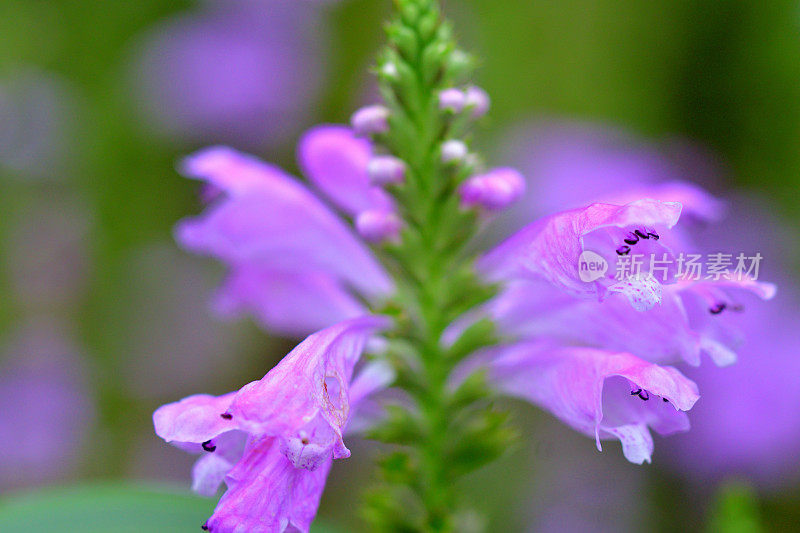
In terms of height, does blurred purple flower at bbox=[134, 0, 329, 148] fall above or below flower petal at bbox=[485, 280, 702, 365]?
above

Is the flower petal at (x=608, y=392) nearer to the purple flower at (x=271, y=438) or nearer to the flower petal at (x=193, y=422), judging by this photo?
the purple flower at (x=271, y=438)

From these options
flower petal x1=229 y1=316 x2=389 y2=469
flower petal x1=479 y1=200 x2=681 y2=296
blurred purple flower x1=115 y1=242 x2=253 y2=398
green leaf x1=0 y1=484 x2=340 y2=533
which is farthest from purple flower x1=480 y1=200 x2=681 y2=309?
blurred purple flower x1=115 y1=242 x2=253 y2=398

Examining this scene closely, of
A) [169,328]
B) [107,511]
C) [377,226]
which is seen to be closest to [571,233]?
[377,226]

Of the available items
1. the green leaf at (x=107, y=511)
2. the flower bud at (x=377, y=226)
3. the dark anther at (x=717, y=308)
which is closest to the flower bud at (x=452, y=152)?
the flower bud at (x=377, y=226)

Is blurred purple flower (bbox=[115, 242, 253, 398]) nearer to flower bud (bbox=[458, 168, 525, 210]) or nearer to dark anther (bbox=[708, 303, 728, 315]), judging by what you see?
flower bud (bbox=[458, 168, 525, 210])

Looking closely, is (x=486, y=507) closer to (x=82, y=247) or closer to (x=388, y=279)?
(x=388, y=279)

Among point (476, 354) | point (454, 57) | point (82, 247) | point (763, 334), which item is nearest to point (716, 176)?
point (763, 334)
